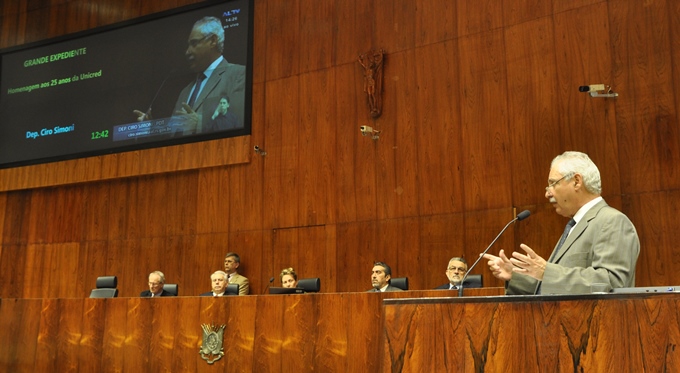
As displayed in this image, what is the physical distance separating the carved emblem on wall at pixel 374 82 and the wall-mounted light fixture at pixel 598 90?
1867mm

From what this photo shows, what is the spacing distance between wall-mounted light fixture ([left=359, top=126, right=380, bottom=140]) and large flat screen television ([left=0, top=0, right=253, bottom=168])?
1379mm

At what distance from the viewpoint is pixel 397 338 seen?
2209mm

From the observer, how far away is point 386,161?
661cm

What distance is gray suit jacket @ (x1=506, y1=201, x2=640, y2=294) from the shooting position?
2.28 m

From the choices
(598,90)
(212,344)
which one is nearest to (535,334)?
(212,344)

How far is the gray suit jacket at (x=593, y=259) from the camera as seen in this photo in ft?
7.47

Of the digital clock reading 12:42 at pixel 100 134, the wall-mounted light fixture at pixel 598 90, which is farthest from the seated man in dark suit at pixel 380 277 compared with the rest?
the digital clock reading 12:42 at pixel 100 134

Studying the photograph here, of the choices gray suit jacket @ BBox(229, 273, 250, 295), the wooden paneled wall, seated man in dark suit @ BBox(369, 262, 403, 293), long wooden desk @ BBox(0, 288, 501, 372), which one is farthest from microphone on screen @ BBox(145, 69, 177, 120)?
seated man in dark suit @ BBox(369, 262, 403, 293)

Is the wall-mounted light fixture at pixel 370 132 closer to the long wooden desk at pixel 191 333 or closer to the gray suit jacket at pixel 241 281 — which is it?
the gray suit jacket at pixel 241 281

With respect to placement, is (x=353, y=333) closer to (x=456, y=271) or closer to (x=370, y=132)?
(x=456, y=271)

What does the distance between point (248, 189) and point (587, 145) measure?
131 inches

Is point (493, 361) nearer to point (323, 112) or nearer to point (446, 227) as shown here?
point (446, 227)

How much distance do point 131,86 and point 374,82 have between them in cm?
297

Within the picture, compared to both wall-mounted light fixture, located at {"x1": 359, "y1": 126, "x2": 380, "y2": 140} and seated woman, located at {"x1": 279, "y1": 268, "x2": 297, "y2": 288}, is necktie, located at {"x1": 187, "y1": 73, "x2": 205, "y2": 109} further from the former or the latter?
seated woman, located at {"x1": 279, "y1": 268, "x2": 297, "y2": 288}
